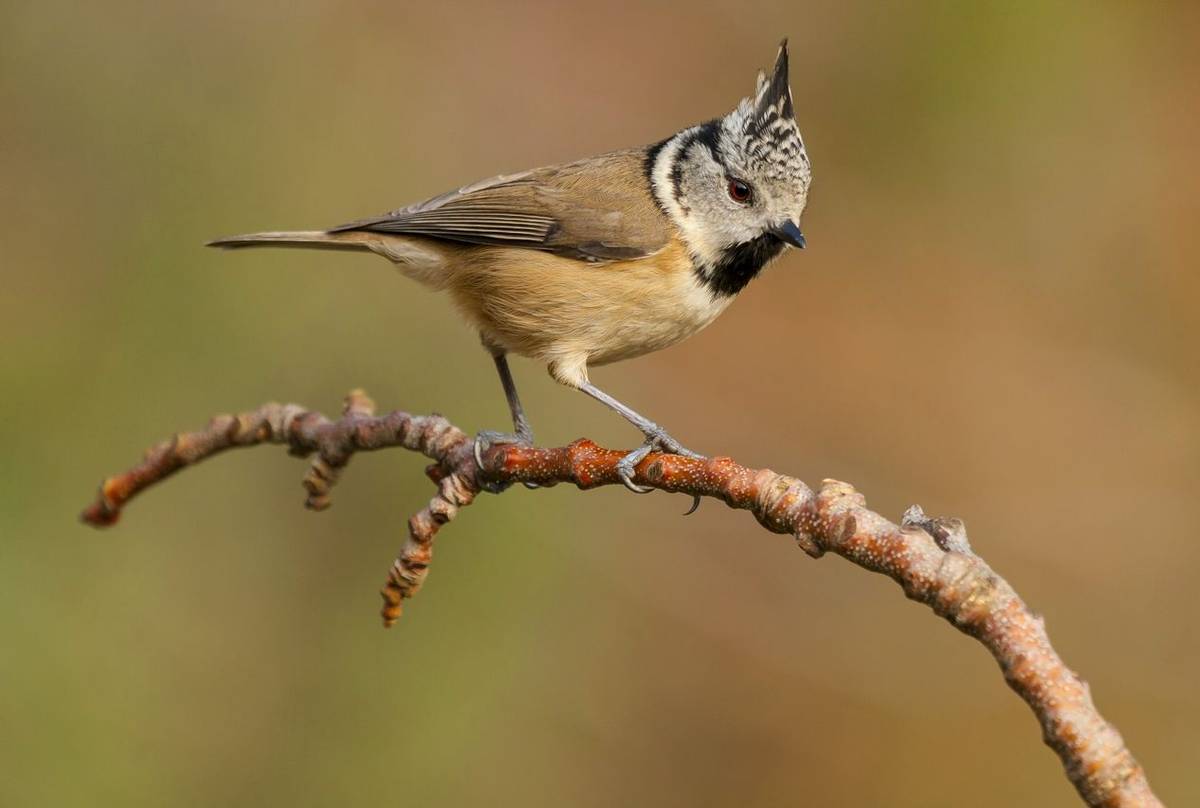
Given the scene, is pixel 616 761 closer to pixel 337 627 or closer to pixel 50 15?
pixel 337 627

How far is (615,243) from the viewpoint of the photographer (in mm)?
3756

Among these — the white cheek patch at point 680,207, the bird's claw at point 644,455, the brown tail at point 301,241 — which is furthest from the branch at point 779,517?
the white cheek patch at point 680,207

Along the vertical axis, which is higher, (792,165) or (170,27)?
(170,27)

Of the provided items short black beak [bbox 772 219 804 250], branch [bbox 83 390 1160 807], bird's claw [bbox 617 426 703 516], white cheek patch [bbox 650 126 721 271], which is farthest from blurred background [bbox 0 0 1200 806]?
branch [bbox 83 390 1160 807]

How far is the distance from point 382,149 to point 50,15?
62.4 inches

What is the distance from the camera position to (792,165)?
371cm

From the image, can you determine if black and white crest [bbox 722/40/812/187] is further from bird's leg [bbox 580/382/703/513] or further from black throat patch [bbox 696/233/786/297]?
bird's leg [bbox 580/382/703/513]

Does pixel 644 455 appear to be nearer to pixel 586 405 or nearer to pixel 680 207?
pixel 680 207

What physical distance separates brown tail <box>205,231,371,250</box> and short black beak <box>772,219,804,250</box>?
4.31 ft

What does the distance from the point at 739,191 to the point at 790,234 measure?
0.24 metres

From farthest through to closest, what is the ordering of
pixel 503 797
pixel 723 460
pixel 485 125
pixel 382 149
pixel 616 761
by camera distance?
pixel 485 125
pixel 382 149
pixel 616 761
pixel 503 797
pixel 723 460

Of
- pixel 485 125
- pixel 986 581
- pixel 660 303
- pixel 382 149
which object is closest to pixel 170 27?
pixel 382 149

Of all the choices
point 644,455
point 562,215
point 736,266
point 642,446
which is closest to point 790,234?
point 736,266

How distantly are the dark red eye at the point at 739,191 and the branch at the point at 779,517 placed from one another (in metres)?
1.60
